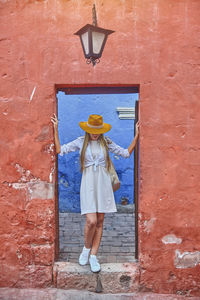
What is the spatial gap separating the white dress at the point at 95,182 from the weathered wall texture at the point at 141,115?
377mm

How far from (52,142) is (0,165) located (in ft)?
2.36

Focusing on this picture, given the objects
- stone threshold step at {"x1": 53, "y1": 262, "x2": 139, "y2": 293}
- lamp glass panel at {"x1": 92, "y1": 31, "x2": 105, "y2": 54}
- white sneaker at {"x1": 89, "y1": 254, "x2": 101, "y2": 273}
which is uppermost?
lamp glass panel at {"x1": 92, "y1": 31, "x2": 105, "y2": 54}

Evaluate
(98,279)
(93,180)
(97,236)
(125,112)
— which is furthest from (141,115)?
(125,112)

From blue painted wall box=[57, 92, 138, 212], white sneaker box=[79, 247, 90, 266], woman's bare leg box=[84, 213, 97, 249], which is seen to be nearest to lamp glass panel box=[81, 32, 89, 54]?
woman's bare leg box=[84, 213, 97, 249]

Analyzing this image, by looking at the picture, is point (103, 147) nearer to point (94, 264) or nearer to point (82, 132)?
point (94, 264)

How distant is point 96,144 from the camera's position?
4.62 metres

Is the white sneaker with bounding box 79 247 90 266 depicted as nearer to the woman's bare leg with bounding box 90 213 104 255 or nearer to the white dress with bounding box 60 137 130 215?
the woman's bare leg with bounding box 90 213 104 255

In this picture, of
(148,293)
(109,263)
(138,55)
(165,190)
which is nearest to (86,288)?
(109,263)

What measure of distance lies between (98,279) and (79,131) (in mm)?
4355

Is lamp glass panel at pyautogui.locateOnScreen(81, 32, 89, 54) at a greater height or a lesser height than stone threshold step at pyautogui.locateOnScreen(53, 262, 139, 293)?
greater

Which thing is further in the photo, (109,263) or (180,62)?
(109,263)

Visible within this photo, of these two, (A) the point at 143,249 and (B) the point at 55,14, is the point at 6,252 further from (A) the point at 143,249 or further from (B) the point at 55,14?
(B) the point at 55,14

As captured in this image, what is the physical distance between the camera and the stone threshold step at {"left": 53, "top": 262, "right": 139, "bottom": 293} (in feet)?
14.8

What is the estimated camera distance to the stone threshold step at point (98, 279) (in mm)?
4516
